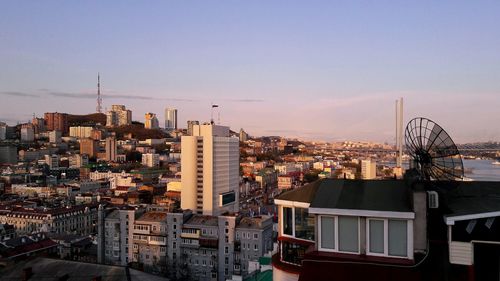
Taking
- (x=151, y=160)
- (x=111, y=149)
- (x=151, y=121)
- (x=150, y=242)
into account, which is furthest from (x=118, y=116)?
(x=150, y=242)

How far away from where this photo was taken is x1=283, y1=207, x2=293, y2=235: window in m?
4.05

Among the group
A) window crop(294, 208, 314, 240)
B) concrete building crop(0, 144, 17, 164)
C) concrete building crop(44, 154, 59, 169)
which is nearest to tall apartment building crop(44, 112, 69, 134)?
concrete building crop(0, 144, 17, 164)

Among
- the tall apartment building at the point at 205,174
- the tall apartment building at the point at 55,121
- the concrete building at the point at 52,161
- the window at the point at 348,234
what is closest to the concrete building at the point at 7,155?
the concrete building at the point at 52,161

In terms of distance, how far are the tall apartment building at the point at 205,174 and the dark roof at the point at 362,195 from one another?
1061 inches

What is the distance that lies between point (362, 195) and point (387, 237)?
0.38m

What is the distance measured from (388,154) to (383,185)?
123 m

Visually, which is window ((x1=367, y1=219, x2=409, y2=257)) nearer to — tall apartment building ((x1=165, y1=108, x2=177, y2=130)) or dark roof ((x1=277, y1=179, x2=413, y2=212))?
dark roof ((x1=277, y1=179, x2=413, y2=212))

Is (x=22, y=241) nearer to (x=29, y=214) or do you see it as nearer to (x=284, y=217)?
(x=29, y=214)

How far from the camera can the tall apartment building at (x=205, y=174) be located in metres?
30.6

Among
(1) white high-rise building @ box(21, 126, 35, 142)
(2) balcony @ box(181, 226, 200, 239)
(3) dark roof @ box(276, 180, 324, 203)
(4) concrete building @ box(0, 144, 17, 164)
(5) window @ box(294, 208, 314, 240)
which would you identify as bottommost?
(2) balcony @ box(181, 226, 200, 239)

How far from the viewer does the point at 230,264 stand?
59.6 feet

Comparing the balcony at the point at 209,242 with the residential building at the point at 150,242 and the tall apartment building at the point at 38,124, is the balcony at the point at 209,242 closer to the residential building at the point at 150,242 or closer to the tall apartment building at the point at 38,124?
the residential building at the point at 150,242

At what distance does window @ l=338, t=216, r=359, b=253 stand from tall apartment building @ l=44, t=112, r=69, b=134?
126371 mm

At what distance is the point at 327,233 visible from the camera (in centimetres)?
349
